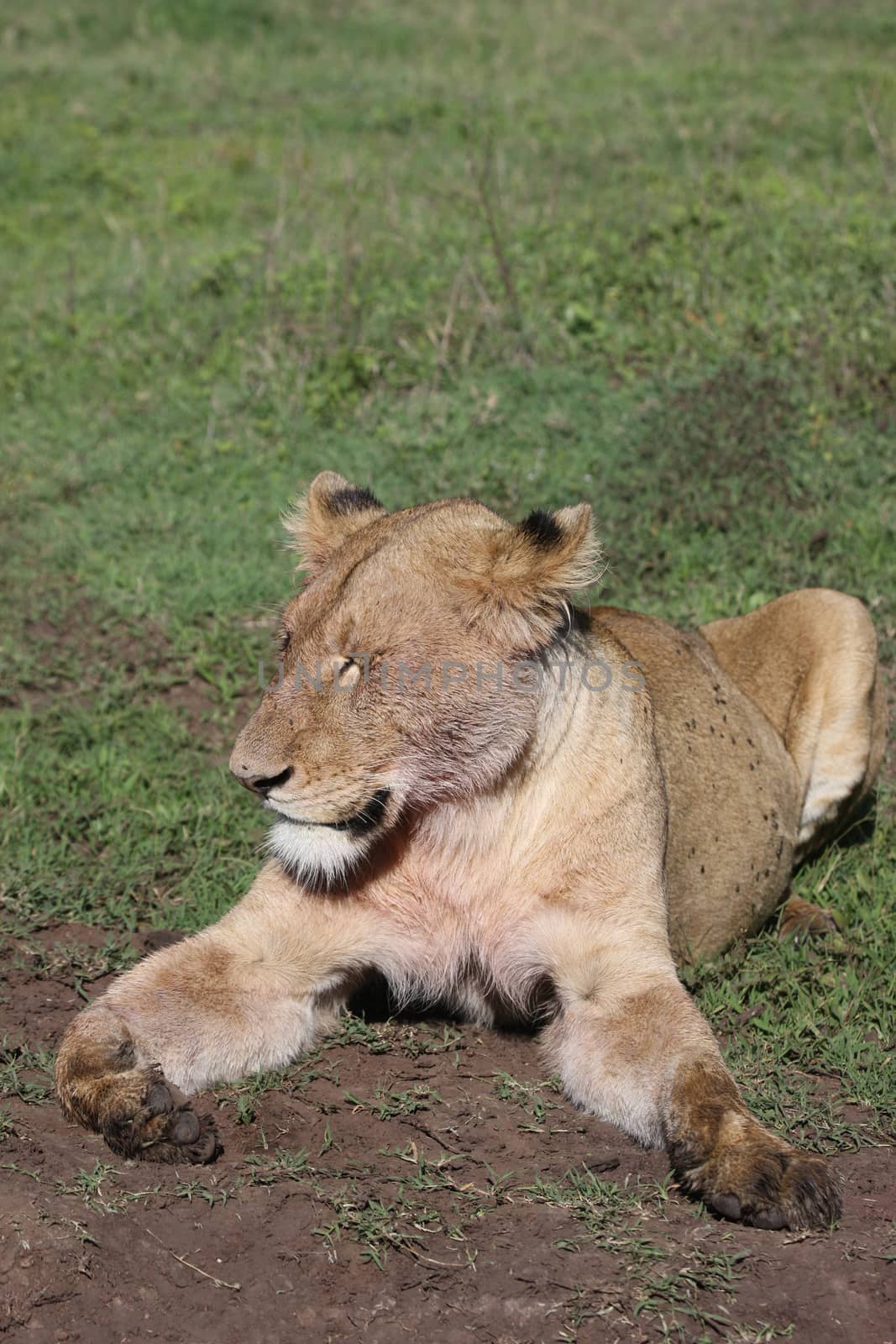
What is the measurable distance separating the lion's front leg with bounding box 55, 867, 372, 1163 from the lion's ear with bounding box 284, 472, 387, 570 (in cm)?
85

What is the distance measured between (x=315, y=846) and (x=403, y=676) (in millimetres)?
447

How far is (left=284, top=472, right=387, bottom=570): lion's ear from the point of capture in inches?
153

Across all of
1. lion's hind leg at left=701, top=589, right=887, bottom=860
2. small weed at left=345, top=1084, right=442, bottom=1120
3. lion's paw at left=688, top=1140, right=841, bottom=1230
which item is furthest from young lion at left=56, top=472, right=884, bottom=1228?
lion's hind leg at left=701, top=589, right=887, bottom=860

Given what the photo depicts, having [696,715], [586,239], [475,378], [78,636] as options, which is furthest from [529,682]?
[586,239]

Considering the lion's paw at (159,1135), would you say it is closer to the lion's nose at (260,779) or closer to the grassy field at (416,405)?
the lion's nose at (260,779)

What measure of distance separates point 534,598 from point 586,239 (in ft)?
19.1

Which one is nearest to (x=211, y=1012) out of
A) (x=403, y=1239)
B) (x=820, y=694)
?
(x=403, y=1239)

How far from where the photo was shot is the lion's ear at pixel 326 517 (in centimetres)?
388

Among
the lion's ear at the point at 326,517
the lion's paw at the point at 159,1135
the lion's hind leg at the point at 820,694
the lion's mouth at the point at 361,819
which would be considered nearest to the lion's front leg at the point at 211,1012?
the lion's paw at the point at 159,1135

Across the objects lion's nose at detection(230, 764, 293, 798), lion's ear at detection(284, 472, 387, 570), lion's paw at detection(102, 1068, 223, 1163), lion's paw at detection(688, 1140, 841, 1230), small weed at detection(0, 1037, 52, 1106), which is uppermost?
lion's ear at detection(284, 472, 387, 570)

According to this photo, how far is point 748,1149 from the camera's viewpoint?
10.3ft

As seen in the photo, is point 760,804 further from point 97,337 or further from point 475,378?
point 97,337

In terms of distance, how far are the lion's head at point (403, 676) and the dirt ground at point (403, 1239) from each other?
680mm

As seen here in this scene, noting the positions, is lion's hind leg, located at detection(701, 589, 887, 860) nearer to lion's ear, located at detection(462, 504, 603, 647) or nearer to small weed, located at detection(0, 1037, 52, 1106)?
lion's ear, located at detection(462, 504, 603, 647)
